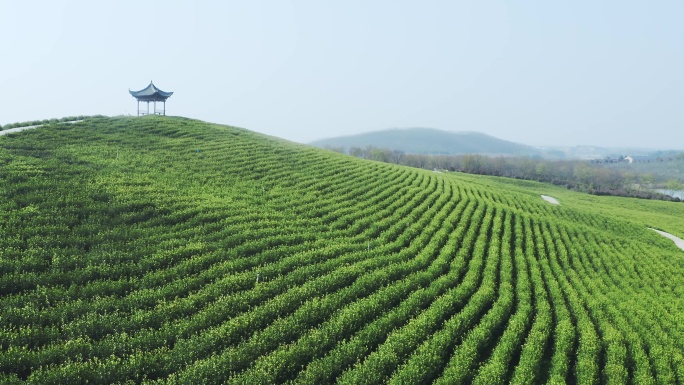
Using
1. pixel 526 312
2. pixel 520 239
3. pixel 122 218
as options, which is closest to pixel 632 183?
pixel 520 239

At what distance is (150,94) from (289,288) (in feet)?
147

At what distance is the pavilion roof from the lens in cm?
4933

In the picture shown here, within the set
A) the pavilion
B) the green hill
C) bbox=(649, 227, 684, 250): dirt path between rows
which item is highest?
the pavilion

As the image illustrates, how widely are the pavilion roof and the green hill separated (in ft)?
76.5

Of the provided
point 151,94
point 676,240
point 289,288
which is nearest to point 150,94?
point 151,94

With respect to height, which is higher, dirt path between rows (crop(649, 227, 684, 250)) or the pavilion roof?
the pavilion roof

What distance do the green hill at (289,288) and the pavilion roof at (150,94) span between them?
76.5 feet

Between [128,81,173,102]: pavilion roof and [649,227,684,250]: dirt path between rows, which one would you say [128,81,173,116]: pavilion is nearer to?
[128,81,173,102]: pavilion roof

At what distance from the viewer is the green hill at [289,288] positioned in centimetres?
1021

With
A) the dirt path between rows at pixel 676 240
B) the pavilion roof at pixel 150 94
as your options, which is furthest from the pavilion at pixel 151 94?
the dirt path between rows at pixel 676 240

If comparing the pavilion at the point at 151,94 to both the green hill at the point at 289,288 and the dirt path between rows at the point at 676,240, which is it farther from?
the dirt path between rows at the point at 676,240

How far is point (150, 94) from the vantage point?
49.1 meters

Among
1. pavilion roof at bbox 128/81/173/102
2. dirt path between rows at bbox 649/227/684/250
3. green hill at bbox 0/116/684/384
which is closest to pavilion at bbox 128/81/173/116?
pavilion roof at bbox 128/81/173/102

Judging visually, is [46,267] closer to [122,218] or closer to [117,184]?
[122,218]
